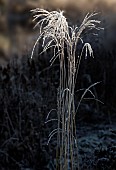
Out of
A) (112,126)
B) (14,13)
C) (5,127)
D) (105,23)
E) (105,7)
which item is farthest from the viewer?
(105,7)

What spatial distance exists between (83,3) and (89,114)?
5.76 feet

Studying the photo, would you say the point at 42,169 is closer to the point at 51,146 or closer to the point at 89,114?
the point at 51,146

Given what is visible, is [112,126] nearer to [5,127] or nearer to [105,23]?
[5,127]

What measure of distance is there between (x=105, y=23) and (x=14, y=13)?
1008 mm

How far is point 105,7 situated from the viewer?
5.47 meters

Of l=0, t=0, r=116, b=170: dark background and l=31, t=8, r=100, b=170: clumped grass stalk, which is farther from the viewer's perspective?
l=0, t=0, r=116, b=170: dark background

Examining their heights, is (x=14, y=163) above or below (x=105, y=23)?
below

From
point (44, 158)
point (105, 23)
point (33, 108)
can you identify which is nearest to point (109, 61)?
point (105, 23)

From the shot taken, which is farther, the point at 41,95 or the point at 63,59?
the point at 41,95

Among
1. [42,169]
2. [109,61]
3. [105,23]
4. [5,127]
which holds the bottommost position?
[42,169]

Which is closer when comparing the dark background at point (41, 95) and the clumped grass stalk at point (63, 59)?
the clumped grass stalk at point (63, 59)

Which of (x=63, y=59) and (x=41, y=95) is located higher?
(x=63, y=59)

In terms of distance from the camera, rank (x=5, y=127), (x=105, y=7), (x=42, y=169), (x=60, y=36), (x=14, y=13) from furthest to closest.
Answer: (x=105, y=7) → (x=14, y=13) → (x=5, y=127) → (x=42, y=169) → (x=60, y=36)

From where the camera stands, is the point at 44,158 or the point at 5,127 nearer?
the point at 44,158
